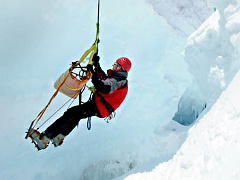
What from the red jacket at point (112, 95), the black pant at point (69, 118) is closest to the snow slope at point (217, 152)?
the red jacket at point (112, 95)

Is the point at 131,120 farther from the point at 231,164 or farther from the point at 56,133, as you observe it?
the point at 231,164

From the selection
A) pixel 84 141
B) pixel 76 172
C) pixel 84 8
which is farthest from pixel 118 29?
pixel 76 172

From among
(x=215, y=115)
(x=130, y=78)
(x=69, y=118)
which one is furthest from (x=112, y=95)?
(x=130, y=78)

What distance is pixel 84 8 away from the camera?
632 cm

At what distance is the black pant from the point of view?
3234 millimetres

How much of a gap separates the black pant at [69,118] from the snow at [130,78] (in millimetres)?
1084

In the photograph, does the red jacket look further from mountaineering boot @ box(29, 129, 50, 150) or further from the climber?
mountaineering boot @ box(29, 129, 50, 150)

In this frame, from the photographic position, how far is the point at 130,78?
6.83 m

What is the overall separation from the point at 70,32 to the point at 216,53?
3.09 metres

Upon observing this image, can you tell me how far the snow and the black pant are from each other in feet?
3.56

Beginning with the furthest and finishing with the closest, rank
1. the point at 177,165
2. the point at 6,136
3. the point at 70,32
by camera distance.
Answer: the point at 70,32 < the point at 6,136 < the point at 177,165

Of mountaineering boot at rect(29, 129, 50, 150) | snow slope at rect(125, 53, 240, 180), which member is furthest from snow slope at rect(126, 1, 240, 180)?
mountaineering boot at rect(29, 129, 50, 150)

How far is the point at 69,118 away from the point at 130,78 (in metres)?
3.70

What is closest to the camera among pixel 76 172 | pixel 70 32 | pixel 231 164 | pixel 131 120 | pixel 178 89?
pixel 231 164
